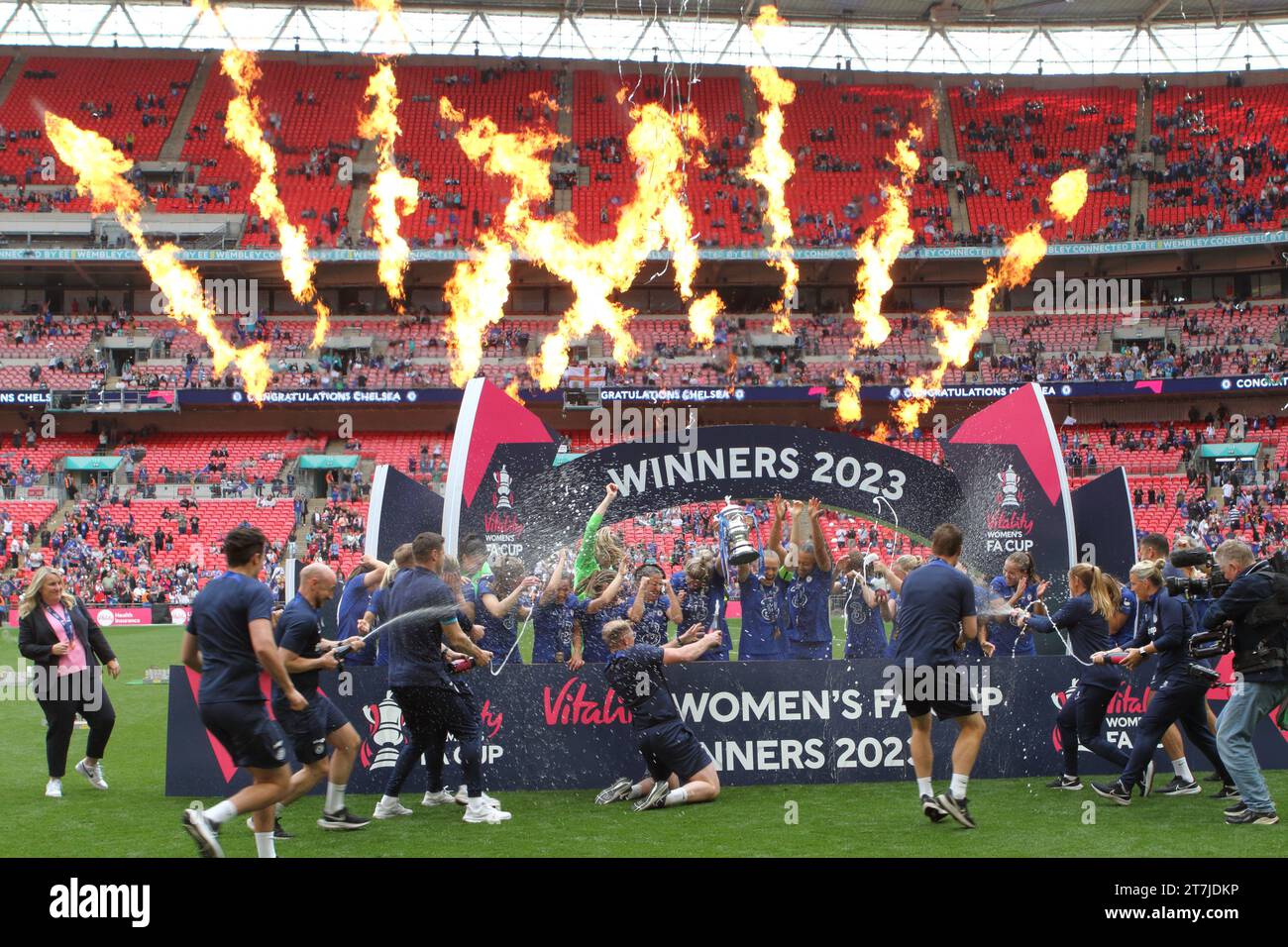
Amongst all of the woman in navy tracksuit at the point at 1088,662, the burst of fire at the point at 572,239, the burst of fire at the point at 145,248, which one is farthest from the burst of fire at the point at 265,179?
the woman in navy tracksuit at the point at 1088,662

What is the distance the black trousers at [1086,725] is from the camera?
32.5 ft

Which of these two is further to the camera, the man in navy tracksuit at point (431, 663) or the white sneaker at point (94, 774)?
the white sneaker at point (94, 774)

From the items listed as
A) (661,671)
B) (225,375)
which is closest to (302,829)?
(661,671)

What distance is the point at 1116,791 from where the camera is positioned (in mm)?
9805

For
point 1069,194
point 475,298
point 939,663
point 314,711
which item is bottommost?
point 314,711

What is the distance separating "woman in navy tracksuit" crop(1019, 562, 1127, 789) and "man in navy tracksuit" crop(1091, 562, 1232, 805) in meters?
0.24

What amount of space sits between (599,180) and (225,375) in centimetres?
1682

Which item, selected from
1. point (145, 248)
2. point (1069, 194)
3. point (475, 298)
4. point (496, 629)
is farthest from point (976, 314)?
point (496, 629)

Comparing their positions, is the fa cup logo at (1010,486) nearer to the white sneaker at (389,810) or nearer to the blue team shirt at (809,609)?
the blue team shirt at (809,609)

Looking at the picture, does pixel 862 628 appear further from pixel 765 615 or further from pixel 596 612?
pixel 596 612

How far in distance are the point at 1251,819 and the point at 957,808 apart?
6.45ft

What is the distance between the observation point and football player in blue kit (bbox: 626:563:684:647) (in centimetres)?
1055

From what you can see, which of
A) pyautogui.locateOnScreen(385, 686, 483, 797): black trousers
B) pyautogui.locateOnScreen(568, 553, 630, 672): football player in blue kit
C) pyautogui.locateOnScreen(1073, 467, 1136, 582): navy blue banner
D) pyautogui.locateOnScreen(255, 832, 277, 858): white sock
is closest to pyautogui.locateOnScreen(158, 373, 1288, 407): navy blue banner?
pyautogui.locateOnScreen(1073, 467, 1136, 582): navy blue banner

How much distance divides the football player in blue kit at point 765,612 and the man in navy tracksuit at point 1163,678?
3131 millimetres
